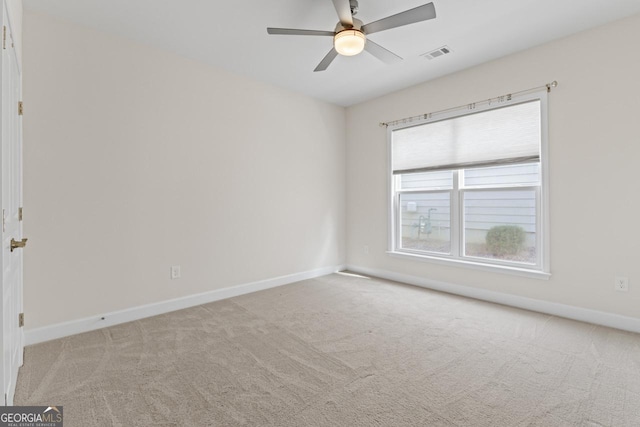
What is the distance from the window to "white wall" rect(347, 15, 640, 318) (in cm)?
15

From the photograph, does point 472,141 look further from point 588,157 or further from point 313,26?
point 313,26

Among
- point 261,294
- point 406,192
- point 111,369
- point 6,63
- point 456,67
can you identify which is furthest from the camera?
point 406,192

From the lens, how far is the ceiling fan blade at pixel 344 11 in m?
2.07

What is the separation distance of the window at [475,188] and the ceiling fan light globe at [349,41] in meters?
1.91

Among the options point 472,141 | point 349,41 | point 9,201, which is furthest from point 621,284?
point 9,201

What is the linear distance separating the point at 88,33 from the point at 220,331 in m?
2.88

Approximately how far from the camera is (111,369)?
2.09m

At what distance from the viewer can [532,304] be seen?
125 inches

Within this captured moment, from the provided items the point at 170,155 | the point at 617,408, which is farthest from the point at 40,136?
the point at 617,408

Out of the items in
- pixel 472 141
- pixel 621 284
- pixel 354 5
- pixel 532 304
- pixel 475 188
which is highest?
pixel 354 5

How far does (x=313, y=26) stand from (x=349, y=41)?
2.05 feet

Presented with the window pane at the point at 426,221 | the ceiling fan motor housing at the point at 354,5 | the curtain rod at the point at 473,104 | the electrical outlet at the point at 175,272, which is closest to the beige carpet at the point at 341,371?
the electrical outlet at the point at 175,272

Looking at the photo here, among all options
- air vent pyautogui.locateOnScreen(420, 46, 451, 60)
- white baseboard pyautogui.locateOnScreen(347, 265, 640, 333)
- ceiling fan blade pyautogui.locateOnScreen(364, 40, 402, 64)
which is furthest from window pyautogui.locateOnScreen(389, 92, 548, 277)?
ceiling fan blade pyautogui.locateOnScreen(364, 40, 402, 64)

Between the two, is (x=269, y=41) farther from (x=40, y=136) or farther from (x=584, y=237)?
(x=584, y=237)
